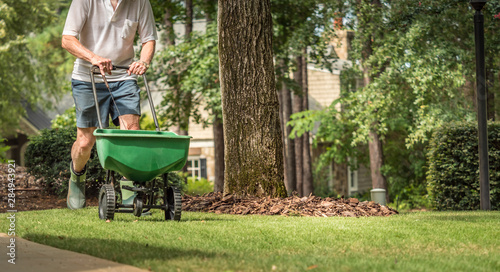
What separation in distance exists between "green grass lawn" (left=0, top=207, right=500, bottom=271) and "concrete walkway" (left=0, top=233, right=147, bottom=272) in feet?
0.35

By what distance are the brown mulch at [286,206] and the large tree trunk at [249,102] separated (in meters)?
0.27

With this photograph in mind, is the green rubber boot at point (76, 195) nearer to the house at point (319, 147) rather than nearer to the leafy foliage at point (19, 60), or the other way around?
the leafy foliage at point (19, 60)

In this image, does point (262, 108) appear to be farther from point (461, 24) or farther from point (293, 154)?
point (293, 154)

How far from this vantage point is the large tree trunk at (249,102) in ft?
24.1

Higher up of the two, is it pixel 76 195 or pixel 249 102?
pixel 249 102

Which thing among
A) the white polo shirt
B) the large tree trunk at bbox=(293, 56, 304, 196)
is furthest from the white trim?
the white polo shirt

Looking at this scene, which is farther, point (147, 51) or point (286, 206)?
point (286, 206)

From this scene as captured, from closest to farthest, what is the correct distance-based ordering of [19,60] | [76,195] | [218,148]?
[76,195] → [218,148] → [19,60]

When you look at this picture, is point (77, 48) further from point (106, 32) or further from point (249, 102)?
point (249, 102)

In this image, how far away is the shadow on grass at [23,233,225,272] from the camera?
3670 millimetres

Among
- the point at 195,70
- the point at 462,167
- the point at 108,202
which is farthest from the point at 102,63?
the point at 195,70

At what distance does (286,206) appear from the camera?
268 inches

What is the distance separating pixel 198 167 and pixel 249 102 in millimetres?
17828

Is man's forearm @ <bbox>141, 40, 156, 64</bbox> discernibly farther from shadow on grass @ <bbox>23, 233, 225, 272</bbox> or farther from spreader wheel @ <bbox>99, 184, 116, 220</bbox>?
shadow on grass @ <bbox>23, 233, 225, 272</bbox>
